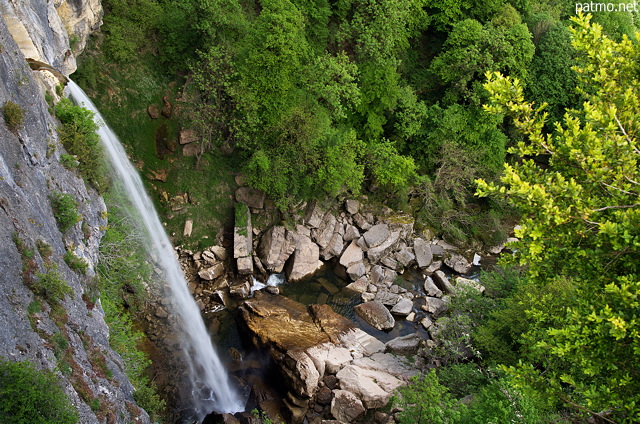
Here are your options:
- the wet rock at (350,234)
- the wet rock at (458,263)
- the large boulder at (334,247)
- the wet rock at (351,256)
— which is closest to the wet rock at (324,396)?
the wet rock at (351,256)

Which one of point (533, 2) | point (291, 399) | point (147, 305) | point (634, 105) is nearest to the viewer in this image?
point (634, 105)

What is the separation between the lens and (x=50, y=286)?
429 inches

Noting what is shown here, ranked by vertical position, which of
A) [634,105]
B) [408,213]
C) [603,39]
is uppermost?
[603,39]

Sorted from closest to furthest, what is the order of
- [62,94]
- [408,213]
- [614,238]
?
[614,238]
[62,94]
[408,213]

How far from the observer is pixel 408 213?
28.9m

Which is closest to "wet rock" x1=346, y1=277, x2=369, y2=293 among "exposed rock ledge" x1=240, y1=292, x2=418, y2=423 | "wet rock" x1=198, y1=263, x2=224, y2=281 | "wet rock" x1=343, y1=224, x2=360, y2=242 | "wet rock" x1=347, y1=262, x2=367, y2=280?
"wet rock" x1=347, y1=262, x2=367, y2=280

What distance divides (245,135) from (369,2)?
11.4 m

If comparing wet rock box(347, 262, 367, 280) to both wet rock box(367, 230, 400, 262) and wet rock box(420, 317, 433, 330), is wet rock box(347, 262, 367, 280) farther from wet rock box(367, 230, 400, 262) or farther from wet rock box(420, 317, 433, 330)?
wet rock box(420, 317, 433, 330)

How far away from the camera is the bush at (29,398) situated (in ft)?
26.5

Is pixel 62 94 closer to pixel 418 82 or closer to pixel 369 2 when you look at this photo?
pixel 369 2

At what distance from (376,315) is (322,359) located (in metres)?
4.95

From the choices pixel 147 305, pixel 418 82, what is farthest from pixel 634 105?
pixel 418 82

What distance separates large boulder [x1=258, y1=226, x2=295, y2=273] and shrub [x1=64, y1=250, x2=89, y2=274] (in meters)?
11.7

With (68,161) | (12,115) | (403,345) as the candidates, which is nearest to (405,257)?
(403,345)
